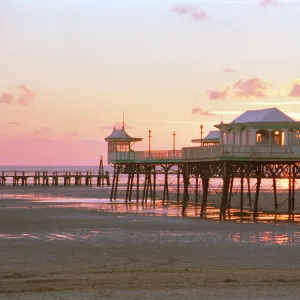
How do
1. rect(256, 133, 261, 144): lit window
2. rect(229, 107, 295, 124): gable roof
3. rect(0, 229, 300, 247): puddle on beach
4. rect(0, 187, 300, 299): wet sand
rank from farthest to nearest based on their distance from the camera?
rect(229, 107, 295, 124): gable roof < rect(256, 133, 261, 144): lit window < rect(0, 229, 300, 247): puddle on beach < rect(0, 187, 300, 299): wet sand

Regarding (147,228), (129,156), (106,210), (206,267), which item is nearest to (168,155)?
(129,156)

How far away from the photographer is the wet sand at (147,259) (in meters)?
21.2

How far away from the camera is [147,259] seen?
93.7ft

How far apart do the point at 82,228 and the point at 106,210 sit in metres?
18.0

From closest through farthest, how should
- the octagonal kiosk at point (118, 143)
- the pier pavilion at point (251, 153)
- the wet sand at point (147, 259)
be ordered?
the wet sand at point (147, 259)
the pier pavilion at point (251, 153)
the octagonal kiosk at point (118, 143)

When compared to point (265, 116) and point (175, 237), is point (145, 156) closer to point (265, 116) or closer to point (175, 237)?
point (265, 116)

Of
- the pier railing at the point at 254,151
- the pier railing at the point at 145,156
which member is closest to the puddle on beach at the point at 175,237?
the pier railing at the point at 254,151

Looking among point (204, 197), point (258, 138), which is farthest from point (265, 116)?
point (204, 197)

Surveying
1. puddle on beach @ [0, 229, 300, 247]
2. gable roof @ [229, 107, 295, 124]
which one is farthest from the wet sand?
gable roof @ [229, 107, 295, 124]

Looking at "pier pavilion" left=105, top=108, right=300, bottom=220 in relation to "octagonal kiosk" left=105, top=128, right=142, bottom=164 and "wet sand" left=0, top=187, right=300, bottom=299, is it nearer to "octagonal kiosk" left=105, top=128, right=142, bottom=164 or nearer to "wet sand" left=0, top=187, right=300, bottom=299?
"wet sand" left=0, top=187, right=300, bottom=299

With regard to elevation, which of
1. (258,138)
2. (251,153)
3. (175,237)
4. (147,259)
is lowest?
(147,259)

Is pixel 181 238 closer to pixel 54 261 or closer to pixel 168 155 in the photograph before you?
pixel 54 261

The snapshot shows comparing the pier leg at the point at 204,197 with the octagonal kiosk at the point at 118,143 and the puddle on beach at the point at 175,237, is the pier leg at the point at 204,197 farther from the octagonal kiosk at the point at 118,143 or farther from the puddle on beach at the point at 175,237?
the octagonal kiosk at the point at 118,143

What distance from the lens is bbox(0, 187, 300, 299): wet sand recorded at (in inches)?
833
